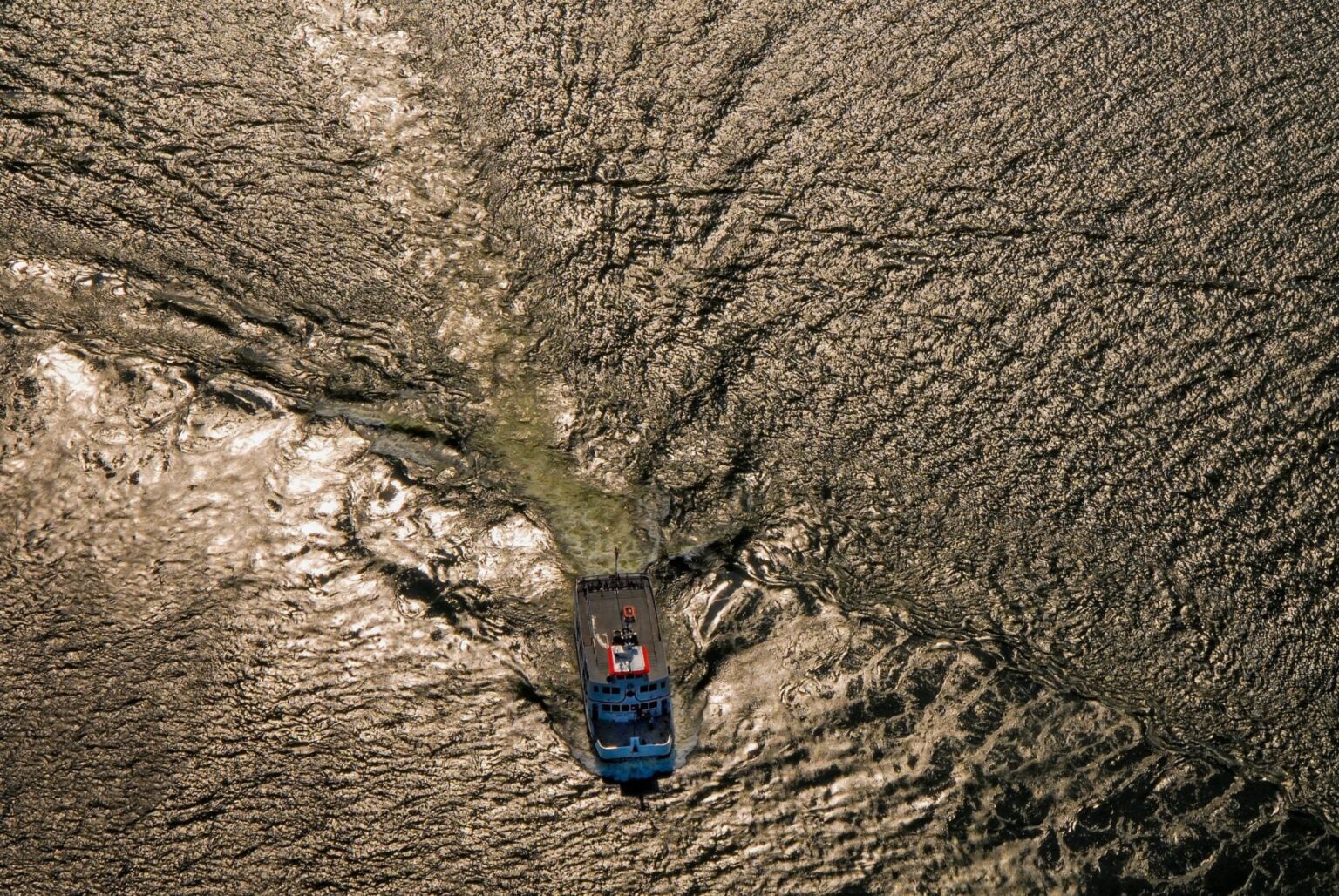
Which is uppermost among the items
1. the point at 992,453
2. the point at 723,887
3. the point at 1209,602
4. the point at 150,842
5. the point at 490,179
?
the point at 490,179

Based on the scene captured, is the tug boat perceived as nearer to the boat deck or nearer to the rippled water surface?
the boat deck

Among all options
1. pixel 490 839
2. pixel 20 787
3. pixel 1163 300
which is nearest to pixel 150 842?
pixel 20 787

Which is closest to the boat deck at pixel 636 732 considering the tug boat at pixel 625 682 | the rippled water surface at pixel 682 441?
the tug boat at pixel 625 682

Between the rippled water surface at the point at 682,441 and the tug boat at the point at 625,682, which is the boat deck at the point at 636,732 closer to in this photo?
the tug boat at the point at 625,682

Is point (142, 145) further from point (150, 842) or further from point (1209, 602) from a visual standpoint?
point (1209, 602)

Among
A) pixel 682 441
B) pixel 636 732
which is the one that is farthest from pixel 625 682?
pixel 682 441

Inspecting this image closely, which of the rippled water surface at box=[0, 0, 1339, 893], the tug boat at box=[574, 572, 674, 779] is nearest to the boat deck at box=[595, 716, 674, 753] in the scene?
the tug boat at box=[574, 572, 674, 779]
